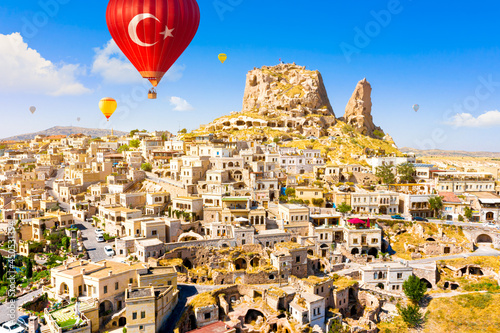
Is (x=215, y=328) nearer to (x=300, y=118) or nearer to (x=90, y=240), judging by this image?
(x=90, y=240)

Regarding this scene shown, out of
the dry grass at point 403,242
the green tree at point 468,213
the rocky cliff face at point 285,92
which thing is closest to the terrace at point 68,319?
the dry grass at point 403,242

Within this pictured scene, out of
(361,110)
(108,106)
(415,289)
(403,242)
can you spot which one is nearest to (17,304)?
(108,106)

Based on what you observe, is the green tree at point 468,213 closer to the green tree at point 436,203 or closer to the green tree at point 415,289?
the green tree at point 436,203

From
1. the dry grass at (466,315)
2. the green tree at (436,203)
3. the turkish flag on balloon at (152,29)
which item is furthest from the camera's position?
the green tree at (436,203)

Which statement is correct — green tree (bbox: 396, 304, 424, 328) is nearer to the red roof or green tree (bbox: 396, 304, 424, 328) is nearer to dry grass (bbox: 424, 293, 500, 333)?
dry grass (bbox: 424, 293, 500, 333)

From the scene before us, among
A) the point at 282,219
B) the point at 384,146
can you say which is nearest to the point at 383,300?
the point at 282,219

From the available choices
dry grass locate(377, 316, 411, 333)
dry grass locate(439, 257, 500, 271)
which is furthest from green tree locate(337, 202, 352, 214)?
dry grass locate(377, 316, 411, 333)
